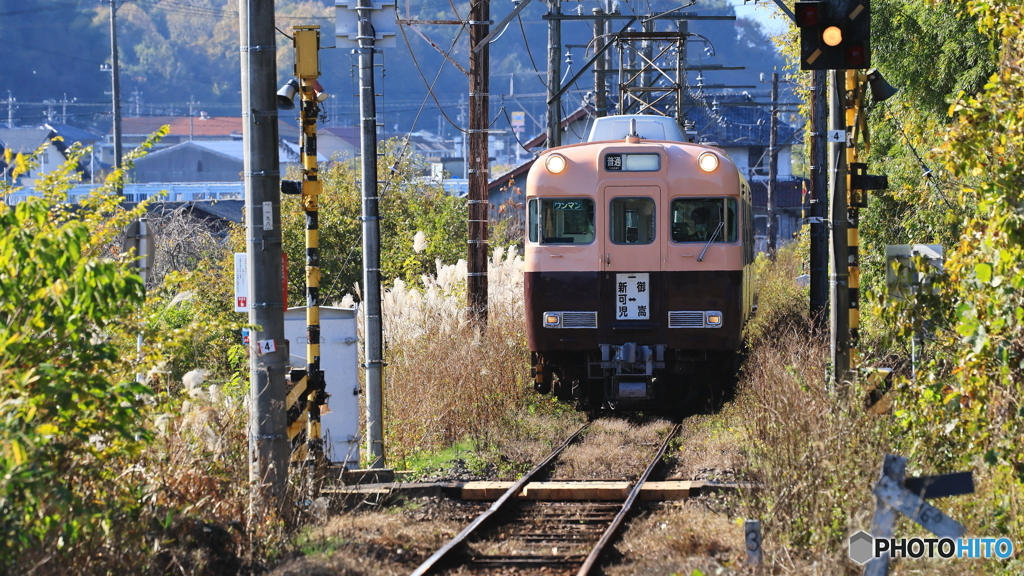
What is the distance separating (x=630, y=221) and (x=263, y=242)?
244 inches

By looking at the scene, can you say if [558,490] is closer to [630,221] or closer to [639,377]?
[639,377]

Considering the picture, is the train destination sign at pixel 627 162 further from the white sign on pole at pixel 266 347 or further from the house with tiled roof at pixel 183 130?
the house with tiled roof at pixel 183 130

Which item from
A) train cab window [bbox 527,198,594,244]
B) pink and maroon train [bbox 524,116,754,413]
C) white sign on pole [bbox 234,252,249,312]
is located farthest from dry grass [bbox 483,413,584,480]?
white sign on pole [bbox 234,252,249,312]

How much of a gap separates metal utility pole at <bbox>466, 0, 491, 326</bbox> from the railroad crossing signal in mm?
6680

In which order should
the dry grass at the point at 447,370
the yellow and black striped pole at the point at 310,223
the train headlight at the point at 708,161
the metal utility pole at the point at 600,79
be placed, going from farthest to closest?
the metal utility pole at the point at 600,79, the train headlight at the point at 708,161, the dry grass at the point at 447,370, the yellow and black striped pole at the point at 310,223

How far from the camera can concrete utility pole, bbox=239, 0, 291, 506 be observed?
736 cm

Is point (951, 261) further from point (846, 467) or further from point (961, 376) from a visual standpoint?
point (846, 467)

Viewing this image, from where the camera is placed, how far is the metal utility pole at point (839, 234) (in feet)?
28.1

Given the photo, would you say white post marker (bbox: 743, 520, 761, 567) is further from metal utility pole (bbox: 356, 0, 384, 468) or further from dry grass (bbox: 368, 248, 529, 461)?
dry grass (bbox: 368, 248, 529, 461)

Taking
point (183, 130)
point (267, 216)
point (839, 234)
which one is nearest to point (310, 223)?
point (267, 216)

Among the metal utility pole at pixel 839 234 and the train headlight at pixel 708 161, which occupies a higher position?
the train headlight at pixel 708 161

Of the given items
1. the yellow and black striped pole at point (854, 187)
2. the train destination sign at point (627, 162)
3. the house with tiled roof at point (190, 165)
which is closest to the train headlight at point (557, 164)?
the train destination sign at point (627, 162)

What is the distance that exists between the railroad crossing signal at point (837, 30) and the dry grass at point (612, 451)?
385cm

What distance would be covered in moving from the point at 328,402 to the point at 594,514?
9.86 ft
